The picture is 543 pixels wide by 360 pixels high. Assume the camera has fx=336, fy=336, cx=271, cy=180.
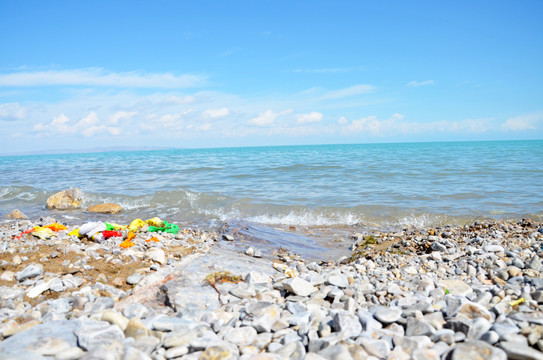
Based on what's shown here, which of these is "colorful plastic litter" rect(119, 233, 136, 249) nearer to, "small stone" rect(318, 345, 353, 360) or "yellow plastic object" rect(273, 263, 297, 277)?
"yellow plastic object" rect(273, 263, 297, 277)

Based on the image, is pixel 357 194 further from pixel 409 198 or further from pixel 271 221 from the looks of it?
pixel 271 221

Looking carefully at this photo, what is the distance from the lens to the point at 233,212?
38.7ft

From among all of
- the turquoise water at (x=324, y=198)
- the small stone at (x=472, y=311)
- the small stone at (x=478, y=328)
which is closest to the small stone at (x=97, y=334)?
the small stone at (x=478, y=328)

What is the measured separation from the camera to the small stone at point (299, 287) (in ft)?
12.8

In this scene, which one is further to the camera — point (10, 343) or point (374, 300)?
point (374, 300)

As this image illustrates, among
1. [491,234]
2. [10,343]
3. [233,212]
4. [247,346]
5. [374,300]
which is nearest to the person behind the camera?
[10,343]

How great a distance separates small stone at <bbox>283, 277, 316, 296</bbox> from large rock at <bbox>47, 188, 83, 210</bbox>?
12.7 m

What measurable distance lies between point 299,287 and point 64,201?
13098 millimetres

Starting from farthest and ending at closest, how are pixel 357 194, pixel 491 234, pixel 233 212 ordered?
pixel 357 194
pixel 233 212
pixel 491 234

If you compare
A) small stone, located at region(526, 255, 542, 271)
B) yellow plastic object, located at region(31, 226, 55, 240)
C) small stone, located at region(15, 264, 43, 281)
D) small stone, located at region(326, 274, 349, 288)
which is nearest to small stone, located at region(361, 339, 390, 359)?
small stone, located at region(326, 274, 349, 288)

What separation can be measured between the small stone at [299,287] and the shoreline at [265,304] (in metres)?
0.02

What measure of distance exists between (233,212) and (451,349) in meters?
9.65

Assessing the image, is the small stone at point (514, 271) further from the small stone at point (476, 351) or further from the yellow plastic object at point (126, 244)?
the yellow plastic object at point (126, 244)

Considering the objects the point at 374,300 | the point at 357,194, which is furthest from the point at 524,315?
the point at 357,194
